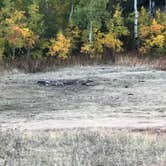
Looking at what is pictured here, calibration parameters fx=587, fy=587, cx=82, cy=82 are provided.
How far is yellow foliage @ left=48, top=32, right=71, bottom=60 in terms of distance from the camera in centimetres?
3989

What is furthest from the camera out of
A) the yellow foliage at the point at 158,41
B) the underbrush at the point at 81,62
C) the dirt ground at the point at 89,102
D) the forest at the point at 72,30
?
the yellow foliage at the point at 158,41

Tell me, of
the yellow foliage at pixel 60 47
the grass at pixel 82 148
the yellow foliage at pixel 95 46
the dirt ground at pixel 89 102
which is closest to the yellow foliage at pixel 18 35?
the yellow foliage at pixel 60 47

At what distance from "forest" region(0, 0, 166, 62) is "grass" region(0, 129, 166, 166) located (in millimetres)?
27928

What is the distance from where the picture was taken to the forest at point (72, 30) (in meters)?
39.5

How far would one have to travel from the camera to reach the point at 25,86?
2517 centimetres

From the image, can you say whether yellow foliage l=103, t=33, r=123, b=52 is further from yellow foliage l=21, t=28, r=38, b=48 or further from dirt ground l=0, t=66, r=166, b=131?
dirt ground l=0, t=66, r=166, b=131

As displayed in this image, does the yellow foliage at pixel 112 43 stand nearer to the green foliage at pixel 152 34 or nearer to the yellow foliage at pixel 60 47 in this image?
the green foliage at pixel 152 34

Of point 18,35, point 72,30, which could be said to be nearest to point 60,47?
point 72,30

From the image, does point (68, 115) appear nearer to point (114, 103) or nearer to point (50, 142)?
point (114, 103)

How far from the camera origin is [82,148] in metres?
9.86

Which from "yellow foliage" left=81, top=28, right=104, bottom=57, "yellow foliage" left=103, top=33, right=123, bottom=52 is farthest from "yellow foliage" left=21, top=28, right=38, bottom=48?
"yellow foliage" left=103, top=33, right=123, bottom=52

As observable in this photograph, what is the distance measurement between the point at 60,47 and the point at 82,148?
30353mm

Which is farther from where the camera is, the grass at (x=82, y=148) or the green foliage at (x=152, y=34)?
the green foliage at (x=152, y=34)

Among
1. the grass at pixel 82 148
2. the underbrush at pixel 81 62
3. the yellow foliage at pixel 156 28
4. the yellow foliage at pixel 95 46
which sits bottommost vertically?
the underbrush at pixel 81 62
